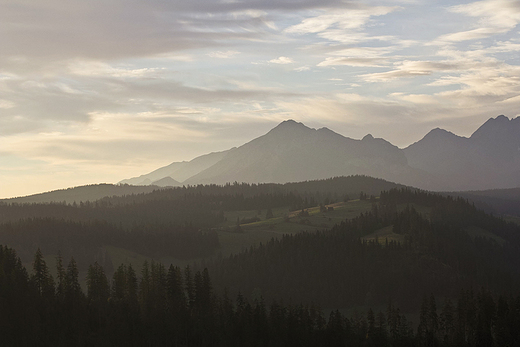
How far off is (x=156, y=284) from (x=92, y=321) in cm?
2399

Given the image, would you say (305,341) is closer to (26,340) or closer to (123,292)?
Result: (123,292)

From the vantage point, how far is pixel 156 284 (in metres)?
172

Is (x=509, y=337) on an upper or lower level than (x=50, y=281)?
lower

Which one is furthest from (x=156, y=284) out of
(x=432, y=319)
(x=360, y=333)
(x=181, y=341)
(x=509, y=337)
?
(x=509, y=337)

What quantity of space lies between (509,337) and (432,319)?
2116 cm

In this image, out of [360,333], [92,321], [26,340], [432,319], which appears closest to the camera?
[26,340]

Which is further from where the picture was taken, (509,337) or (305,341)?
(509,337)

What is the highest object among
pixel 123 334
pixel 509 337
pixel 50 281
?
pixel 50 281

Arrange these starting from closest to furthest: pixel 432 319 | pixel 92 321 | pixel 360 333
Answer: pixel 92 321 → pixel 360 333 → pixel 432 319

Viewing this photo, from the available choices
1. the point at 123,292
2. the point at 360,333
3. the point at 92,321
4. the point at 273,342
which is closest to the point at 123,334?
the point at 92,321

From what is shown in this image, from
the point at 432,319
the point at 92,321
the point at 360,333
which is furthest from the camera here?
the point at 432,319

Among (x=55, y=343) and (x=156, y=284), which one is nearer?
(x=55, y=343)

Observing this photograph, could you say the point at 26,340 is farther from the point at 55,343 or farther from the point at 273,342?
the point at 273,342

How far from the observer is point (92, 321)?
152000mm
